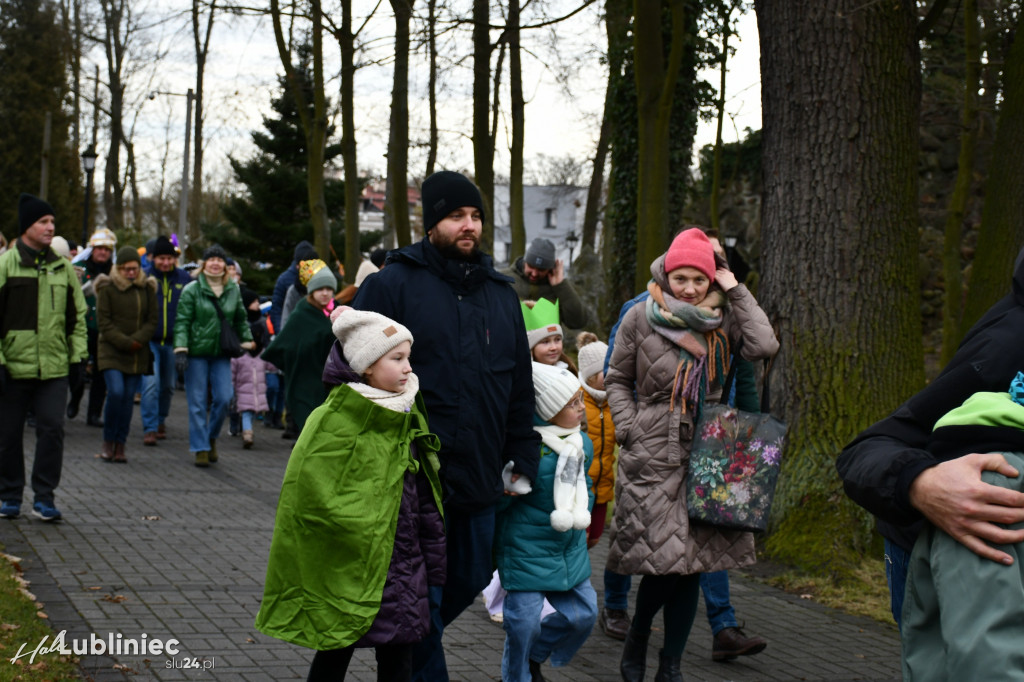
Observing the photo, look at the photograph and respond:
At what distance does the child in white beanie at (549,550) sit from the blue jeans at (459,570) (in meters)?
0.25

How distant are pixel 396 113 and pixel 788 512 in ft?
43.8

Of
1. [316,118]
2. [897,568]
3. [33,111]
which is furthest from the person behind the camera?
[33,111]

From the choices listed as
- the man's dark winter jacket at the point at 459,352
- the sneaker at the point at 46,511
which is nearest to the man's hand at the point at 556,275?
the man's dark winter jacket at the point at 459,352

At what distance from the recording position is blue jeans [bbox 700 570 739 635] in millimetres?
5988

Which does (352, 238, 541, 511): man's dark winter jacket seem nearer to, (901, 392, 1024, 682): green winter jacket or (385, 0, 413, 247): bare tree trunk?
(901, 392, 1024, 682): green winter jacket

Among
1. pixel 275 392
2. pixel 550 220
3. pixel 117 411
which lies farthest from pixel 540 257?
pixel 550 220

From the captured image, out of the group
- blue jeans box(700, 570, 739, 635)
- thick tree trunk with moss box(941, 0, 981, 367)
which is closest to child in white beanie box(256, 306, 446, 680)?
blue jeans box(700, 570, 739, 635)

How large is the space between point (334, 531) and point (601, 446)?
2777mm

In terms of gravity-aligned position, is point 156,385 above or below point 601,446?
below

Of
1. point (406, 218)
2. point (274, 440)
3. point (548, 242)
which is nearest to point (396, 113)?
point (406, 218)

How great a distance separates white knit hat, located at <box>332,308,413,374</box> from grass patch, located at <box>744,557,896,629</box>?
404 centimetres

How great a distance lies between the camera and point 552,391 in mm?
5102

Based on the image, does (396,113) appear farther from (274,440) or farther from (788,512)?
(788,512)

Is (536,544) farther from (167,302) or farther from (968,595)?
(167,302)
